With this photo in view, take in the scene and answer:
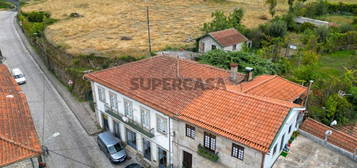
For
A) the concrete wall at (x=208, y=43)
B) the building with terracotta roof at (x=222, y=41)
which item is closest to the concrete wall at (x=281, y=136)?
the building with terracotta roof at (x=222, y=41)

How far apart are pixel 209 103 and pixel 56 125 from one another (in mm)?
19484

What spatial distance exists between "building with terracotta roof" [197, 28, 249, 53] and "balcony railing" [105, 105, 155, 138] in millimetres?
19506

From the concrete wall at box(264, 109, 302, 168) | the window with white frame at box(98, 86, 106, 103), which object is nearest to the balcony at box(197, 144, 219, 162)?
the concrete wall at box(264, 109, 302, 168)

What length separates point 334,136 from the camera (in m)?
21.9

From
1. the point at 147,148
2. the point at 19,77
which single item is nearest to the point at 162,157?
the point at 147,148

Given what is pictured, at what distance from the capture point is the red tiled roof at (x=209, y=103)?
1725 cm

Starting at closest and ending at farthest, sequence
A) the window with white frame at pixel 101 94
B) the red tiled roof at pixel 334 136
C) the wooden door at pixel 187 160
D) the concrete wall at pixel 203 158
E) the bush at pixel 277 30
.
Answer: the concrete wall at pixel 203 158, the red tiled roof at pixel 334 136, the wooden door at pixel 187 160, the window with white frame at pixel 101 94, the bush at pixel 277 30

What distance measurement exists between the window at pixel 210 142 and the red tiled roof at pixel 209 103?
103cm

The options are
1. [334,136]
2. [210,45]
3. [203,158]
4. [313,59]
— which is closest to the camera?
[203,158]

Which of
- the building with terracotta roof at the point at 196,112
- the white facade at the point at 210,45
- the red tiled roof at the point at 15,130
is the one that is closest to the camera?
the red tiled roof at the point at 15,130

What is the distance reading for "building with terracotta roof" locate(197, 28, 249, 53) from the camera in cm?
4003

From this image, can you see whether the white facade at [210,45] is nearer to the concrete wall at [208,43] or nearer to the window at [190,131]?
the concrete wall at [208,43]

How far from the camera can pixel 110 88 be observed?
991 inches

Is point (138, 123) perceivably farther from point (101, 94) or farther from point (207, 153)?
point (207, 153)
